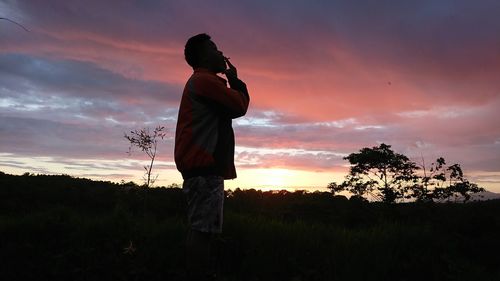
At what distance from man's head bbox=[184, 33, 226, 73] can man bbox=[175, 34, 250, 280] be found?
5.2 inches

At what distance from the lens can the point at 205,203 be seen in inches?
149

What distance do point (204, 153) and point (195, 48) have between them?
1.08m

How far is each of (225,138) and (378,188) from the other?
11840 mm

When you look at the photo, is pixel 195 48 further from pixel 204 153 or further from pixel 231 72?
pixel 204 153

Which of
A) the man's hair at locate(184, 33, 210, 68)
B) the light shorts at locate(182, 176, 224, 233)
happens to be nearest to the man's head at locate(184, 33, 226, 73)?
the man's hair at locate(184, 33, 210, 68)

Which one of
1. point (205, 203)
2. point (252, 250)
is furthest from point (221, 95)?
point (252, 250)

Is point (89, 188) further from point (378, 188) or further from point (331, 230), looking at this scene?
point (331, 230)

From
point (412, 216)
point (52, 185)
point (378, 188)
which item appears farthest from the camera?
point (52, 185)

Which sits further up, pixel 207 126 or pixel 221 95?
pixel 221 95

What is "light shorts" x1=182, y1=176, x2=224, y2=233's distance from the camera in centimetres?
378

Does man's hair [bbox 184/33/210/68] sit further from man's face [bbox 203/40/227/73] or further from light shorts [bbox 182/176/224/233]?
light shorts [bbox 182/176/224/233]

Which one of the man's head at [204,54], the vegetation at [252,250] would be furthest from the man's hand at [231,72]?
the vegetation at [252,250]

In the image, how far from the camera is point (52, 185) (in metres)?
19.1

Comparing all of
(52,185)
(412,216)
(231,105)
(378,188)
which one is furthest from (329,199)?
(231,105)
